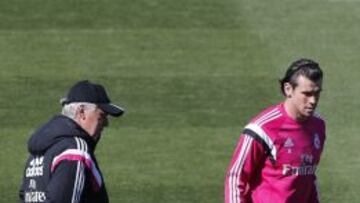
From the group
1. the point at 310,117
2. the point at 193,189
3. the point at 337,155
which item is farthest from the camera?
the point at 337,155

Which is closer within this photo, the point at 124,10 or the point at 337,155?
the point at 337,155

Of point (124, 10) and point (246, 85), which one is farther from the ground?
point (124, 10)

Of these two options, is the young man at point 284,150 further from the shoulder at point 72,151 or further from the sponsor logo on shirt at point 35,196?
the sponsor logo on shirt at point 35,196

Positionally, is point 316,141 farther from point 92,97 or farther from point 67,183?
point 67,183

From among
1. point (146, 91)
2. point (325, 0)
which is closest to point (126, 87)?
point (146, 91)

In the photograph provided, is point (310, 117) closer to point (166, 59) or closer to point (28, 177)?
point (28, 177)

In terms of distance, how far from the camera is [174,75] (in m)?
14.0

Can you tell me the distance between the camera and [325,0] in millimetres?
16406

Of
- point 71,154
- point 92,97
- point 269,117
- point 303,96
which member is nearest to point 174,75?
point 269,117

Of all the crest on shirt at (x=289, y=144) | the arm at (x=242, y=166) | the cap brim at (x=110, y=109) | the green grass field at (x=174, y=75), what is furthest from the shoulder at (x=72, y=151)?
the green grass field at (x=174, y=75)

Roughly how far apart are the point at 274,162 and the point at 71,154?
1.58 m

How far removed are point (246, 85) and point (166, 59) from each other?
133cm

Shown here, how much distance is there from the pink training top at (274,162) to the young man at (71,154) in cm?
101

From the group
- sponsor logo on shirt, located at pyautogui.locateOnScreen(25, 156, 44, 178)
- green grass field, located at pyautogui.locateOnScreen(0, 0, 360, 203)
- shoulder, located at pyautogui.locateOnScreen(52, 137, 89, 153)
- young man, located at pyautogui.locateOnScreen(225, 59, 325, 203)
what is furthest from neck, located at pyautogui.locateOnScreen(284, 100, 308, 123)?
green grass field, located at pyautogui.locateOnScreen(0, 0, 360, 203)
